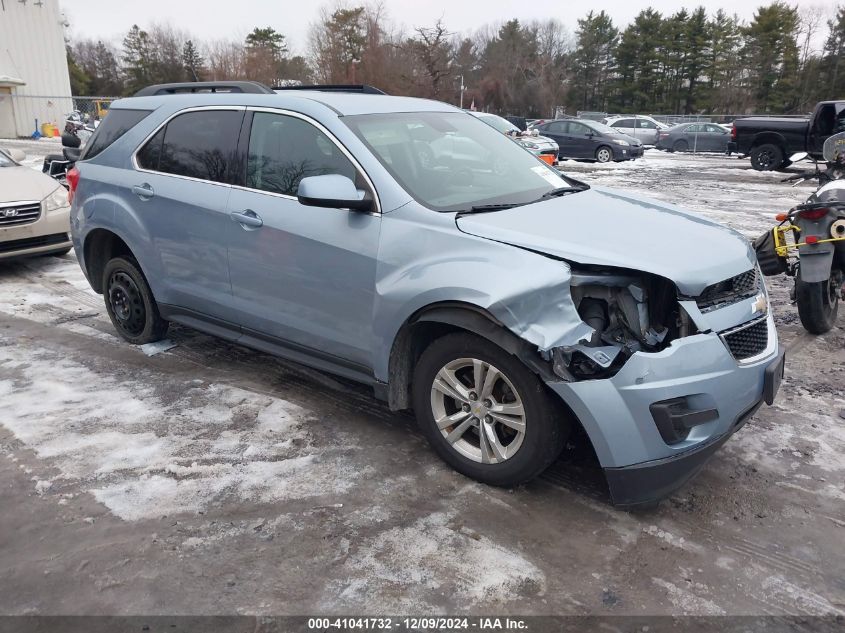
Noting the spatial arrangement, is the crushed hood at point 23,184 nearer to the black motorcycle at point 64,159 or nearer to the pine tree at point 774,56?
the black motorcycle at point 64,159

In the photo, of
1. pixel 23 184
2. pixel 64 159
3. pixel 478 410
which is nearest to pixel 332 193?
pixel 478 410

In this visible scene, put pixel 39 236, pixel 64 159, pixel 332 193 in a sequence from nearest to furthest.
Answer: pixel 332 193, pixel 39 236, pixel 64 159

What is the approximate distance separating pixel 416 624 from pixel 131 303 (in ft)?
12.3

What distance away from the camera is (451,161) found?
4.04 metres

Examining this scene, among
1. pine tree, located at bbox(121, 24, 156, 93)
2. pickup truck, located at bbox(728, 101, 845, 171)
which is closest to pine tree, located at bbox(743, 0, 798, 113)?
pickup truck, located at bbox(728, 101, 845, 171)

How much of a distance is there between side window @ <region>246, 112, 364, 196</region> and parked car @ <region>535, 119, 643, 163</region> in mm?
20394

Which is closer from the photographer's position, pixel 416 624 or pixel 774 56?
pixel 416 624

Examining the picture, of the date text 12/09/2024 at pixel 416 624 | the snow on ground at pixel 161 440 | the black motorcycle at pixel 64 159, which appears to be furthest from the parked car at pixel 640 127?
the date text 12/09/2024 at pixel 416 624

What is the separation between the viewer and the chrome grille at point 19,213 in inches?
294

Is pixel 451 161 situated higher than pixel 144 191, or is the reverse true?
pixel 451 161

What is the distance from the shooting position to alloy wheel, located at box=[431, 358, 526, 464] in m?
3.22

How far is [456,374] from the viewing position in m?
3.41

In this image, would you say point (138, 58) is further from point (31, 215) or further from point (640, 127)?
point (31, 215)

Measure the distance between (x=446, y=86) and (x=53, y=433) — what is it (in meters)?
48.8
